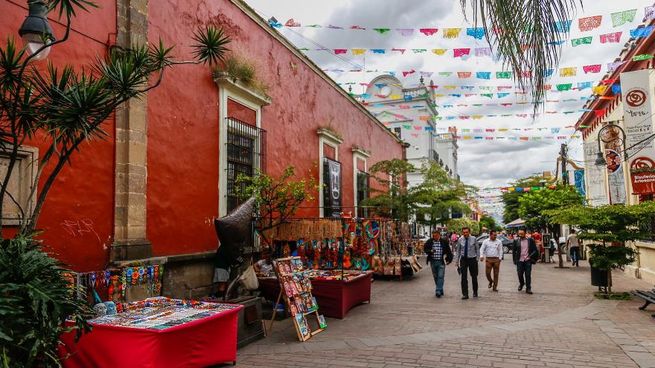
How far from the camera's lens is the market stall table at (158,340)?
15.3 feet

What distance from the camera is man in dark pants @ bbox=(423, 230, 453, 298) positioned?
10.9m

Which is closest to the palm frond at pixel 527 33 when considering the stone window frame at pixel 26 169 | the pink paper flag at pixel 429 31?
the stone window frame at pixel 26 169

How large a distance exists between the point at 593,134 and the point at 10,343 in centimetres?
2410

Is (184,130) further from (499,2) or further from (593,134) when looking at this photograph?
(593,134)

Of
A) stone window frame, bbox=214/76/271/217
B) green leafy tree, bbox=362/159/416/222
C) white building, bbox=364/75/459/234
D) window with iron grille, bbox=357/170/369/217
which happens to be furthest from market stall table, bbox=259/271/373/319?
white building, bbox=364/75/459/234

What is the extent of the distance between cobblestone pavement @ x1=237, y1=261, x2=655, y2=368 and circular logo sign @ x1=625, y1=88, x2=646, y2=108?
6.10 metres

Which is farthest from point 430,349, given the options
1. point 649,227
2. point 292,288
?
point 649,227

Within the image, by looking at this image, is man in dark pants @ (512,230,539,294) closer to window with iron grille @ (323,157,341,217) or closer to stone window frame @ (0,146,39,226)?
window with iron grille @ (323,157,341,217)

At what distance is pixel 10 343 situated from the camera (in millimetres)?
3498

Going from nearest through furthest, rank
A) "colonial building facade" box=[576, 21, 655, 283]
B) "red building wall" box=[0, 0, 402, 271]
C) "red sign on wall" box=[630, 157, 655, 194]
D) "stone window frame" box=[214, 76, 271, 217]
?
"red building wall" box=[0, 0, 402, 271], "stone window frame" box=[214, 76, 271, 217], "red sign on wall" box=[630, 157, 655, 194], "colonial building facade" box=[576, 21, 655, 283]

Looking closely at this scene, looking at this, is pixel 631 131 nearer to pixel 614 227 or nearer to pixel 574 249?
pixel 614 227

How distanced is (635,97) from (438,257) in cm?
788

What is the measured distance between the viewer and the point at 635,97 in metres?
13.2

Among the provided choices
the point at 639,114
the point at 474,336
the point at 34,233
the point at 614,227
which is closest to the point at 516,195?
the point at 639,114
